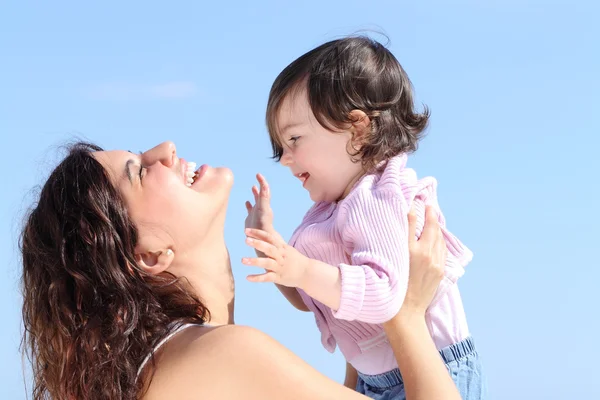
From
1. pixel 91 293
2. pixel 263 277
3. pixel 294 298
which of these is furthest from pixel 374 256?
pixel 91 293

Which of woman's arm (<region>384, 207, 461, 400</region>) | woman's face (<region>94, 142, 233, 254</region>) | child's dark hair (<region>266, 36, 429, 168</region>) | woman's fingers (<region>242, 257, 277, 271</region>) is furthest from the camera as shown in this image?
child's dark hair (<region>266, 36, 429, 168</region>)

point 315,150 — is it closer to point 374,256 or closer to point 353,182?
point 353,182

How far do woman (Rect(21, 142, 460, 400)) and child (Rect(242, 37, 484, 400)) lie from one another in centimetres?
22

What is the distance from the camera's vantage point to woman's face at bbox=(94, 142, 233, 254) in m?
3.30

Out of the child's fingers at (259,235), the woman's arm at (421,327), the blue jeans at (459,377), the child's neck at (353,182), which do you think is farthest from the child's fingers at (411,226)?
the child's fingers at (259,235)

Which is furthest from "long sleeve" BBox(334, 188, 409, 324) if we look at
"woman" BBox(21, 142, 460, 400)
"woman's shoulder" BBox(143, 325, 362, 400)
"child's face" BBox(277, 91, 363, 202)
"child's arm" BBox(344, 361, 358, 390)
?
"child's arm" BBox(344, 361, 358, 390)

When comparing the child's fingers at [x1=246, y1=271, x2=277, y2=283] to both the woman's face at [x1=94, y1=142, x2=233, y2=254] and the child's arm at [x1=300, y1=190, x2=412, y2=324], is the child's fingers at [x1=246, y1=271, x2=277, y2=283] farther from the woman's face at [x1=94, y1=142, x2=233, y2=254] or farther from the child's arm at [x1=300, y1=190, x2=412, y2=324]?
the woman's face at [x1=94, y1=142, x2=233, y2=254]

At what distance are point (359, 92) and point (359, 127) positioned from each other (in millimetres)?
173

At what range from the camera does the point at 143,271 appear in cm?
322

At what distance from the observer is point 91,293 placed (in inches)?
123

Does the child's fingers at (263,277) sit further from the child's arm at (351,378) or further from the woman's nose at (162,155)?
the child's arm at (351,378)

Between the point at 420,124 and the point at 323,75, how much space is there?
0.58 meters

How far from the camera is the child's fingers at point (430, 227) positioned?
11.3 feet

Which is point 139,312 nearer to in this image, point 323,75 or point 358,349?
point 358,349
